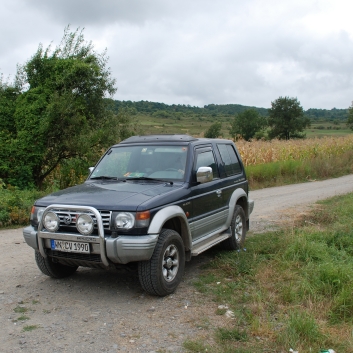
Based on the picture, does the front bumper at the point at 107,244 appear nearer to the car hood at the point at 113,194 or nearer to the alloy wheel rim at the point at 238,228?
the car hood at the point at 113,194

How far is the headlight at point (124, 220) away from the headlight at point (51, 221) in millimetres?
782

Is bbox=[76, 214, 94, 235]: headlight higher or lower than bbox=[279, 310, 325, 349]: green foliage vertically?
higher

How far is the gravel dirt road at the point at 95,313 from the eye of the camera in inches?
168

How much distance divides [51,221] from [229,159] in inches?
142

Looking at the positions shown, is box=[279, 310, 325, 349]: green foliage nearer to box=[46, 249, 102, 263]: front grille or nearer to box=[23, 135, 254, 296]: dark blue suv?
box=[23, 135, 254, 296]: dark blue suv

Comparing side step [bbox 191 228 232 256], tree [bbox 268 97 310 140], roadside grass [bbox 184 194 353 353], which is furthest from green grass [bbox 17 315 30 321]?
tree [bbox 268 97 310 140]

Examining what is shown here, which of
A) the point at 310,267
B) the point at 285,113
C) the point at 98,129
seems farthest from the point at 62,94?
the point at 285,113

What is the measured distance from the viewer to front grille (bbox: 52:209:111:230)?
5.09 meters

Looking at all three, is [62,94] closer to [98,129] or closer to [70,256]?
[98,129]

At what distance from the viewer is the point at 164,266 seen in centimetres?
548

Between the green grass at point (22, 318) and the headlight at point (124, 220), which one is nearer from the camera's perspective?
the green grass at point (22, 318)

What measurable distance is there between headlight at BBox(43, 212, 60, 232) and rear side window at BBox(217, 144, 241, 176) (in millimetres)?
3229

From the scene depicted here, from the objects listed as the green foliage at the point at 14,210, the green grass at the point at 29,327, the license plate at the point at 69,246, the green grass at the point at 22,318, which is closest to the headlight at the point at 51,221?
the license plate at the point at 69,246

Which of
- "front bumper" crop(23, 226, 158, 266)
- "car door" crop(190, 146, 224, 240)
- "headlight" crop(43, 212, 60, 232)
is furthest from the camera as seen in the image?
"car door" crop(190, 146, 224, 240)
